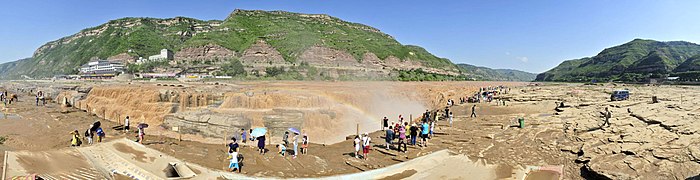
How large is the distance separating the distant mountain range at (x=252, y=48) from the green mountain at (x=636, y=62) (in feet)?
176

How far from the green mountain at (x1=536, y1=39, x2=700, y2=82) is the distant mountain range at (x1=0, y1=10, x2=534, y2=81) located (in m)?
53.7

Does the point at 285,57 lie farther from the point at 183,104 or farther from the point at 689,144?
the point at 689,144

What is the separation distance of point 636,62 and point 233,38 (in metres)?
139

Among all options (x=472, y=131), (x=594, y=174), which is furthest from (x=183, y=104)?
(x=594, y=174)

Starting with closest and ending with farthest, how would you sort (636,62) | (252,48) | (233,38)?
(252,48), (636,62), (233,38)

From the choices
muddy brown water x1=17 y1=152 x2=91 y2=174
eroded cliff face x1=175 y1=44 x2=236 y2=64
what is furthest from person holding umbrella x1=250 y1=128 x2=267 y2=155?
eroded cliff face x1=175 y1=44 x2=236 y2=64

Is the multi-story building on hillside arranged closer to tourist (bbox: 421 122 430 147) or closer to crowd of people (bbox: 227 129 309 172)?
crowd of people (bbox: 227 129 309 172)

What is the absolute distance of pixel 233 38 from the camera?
119562mm

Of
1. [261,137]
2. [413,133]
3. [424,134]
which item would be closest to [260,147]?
[261,137]

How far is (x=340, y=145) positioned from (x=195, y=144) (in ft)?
26.4

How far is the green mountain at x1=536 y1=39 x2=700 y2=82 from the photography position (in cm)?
10153

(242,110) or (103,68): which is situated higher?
(103,68)

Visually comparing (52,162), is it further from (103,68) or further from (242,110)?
(103,68)

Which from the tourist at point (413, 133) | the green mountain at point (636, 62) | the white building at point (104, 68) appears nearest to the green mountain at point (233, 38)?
the white building at point (104, 68)
